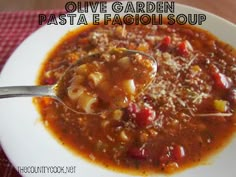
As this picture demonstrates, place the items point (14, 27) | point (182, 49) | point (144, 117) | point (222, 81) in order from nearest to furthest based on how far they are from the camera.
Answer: point (144, 117), point (222, 81), point (182, 49), point (14, 27)

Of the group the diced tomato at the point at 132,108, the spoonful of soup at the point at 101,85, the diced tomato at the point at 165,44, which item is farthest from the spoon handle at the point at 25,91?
the diced tomato at the point at 165,44

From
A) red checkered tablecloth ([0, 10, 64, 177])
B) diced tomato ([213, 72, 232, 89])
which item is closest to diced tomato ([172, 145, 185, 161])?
diced tomato ([213, 72, 232, 89])

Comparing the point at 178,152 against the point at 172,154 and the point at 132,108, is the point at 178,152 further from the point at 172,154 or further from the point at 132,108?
the point at 132,108

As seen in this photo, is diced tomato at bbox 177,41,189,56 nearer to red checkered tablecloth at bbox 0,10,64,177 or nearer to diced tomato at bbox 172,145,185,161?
diced tomato at bbox 172,145,185,161

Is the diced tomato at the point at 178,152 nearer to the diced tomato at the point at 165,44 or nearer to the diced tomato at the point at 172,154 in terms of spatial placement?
the diced tomato at the point at 172,154

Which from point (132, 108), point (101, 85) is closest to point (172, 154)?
point (132, 108)

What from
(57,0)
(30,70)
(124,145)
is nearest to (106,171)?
(124,145)
